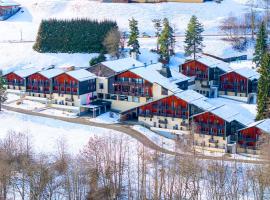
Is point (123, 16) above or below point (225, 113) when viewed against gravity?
above

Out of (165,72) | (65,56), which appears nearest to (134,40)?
(65,56)

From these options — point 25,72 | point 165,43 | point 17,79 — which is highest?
point 165,43

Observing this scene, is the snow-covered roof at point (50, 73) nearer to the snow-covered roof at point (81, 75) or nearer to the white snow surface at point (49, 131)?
the snow-covered roof at point (81, 75)

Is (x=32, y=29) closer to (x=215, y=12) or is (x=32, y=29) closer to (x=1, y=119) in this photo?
(x=215, y=12)

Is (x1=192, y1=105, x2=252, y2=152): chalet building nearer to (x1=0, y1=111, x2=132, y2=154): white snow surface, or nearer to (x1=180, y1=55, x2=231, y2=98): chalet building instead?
(x1=0, y1=111, x2=132, y2=154): white snow surface

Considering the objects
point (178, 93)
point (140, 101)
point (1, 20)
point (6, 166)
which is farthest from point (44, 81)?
Result: point (1, 20)

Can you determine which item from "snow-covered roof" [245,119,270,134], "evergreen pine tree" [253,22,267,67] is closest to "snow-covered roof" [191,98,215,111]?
"snow-covered roof" [245,119,270,134]

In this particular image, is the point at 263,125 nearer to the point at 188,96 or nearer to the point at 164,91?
the point at 188,96
